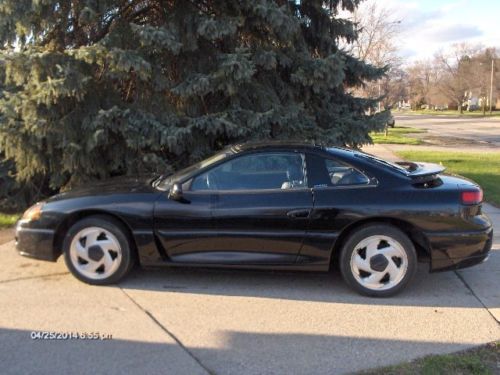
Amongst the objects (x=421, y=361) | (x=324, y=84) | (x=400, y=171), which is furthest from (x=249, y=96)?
(x=421, y=361)

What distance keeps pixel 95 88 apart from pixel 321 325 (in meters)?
5.18

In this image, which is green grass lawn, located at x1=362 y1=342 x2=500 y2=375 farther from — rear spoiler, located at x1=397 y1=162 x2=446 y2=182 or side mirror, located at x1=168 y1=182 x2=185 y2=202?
side mirror, located at x1=168 y1=182 x2=185 y2=202

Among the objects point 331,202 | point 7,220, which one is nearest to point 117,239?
point 331,202

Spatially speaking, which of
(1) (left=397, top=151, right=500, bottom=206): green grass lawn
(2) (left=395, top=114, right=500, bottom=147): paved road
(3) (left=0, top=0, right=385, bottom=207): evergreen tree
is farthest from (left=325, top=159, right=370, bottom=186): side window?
(2) (left=395, top=114, right=500, bottom=147): paved road

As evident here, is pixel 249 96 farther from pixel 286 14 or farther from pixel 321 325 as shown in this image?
pixel 321 325

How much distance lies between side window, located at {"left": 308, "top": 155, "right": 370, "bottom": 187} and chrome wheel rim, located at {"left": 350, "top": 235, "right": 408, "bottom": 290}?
0.55 metres

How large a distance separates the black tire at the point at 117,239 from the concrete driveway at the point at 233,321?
0.31 ft

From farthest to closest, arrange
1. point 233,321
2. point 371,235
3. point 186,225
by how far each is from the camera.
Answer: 1. point 186,225
2. point 371,235
3. point 233,321

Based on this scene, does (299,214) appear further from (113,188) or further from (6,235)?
(6,235)

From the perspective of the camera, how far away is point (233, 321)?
4.20m

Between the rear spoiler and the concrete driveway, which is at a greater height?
the rear spoiler

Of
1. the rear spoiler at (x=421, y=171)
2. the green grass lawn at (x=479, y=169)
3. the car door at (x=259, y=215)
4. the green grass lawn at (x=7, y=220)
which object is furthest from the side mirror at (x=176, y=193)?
the green grass lawn at (x=479, y=169)

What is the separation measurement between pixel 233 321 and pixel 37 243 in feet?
6.93

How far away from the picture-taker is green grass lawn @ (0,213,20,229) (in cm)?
758
